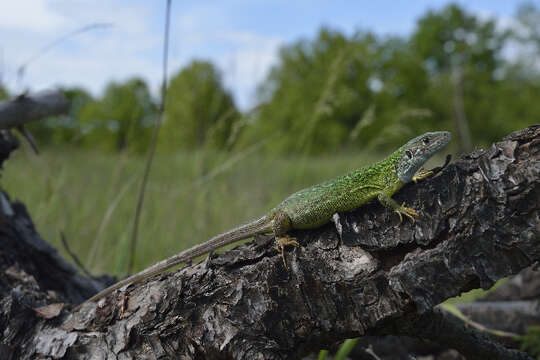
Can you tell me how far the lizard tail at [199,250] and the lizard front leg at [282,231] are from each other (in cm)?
16

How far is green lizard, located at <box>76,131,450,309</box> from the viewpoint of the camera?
2.50 metres

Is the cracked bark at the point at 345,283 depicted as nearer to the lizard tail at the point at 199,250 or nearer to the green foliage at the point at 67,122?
the lizard tail at the point at 199,250

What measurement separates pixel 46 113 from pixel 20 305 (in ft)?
5.75

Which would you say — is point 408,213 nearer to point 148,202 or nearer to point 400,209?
point 400,209

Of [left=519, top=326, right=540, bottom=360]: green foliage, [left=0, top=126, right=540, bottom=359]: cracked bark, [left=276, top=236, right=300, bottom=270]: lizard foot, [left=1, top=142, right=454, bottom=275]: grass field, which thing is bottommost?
[left=519, top=326, right=540, bottom=360]: green foliage

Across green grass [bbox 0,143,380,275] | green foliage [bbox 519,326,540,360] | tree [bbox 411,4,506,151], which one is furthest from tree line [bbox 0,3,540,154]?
green foliage [bbox 519,326,540,360]

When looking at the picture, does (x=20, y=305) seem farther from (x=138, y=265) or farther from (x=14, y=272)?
(x=138, y=265)

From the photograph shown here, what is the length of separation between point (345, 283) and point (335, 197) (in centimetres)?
77

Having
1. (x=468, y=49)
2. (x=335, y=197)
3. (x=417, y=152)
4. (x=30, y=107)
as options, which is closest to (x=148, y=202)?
(x=30, y=107)

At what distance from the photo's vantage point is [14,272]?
2918 mm

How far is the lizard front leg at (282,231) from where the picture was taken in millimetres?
2213

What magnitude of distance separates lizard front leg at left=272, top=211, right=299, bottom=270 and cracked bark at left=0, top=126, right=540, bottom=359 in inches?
2.0

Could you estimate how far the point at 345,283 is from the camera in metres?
1.91

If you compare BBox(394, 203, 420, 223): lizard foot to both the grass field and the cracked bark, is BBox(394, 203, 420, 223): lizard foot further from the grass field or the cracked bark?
the grass field
